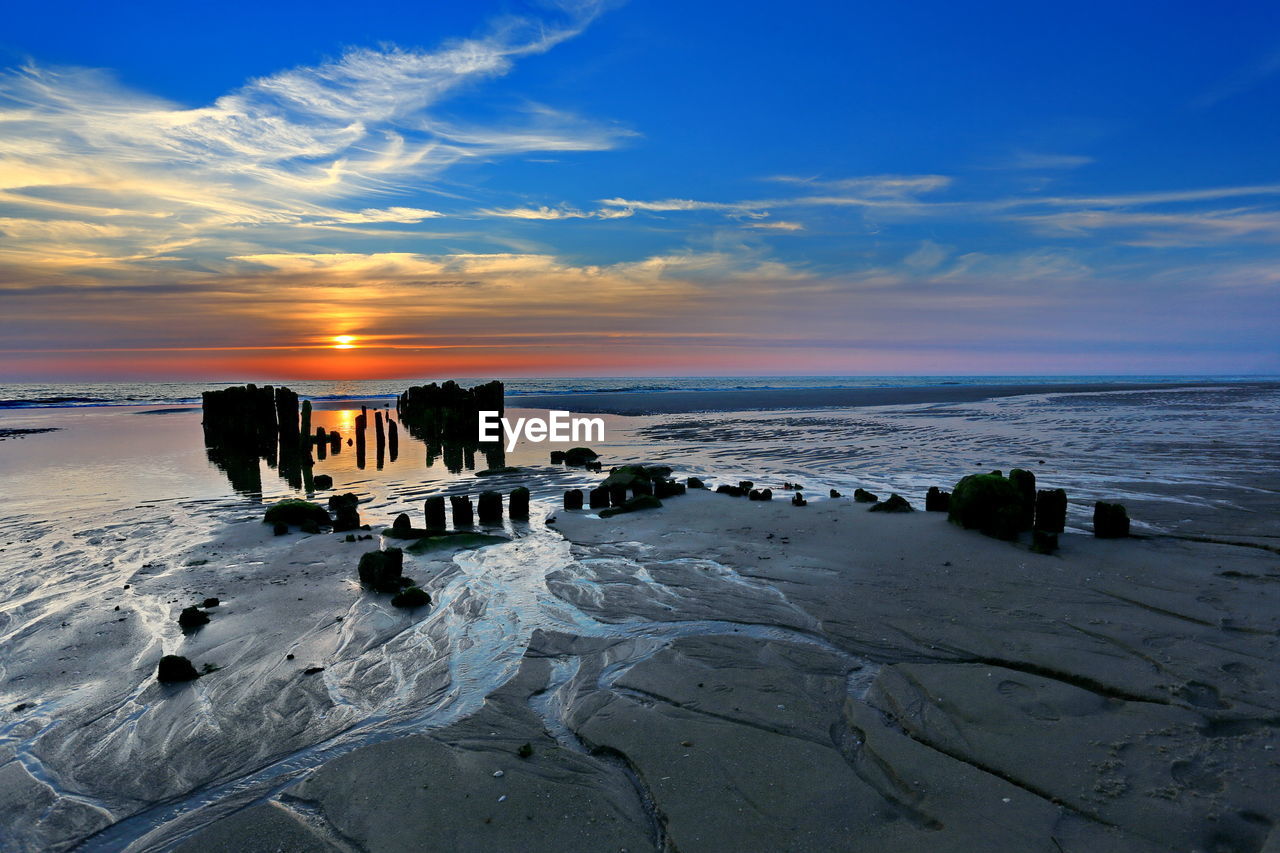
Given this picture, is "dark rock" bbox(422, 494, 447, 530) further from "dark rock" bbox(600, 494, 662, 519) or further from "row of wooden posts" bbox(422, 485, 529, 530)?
"dark rock" bbox(600, 494, 662, 519)

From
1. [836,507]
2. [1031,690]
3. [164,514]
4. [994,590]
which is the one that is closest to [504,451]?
[164,514]

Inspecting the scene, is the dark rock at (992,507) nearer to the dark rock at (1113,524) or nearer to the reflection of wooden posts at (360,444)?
the dark rock at (1113,524)

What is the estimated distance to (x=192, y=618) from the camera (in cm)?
788

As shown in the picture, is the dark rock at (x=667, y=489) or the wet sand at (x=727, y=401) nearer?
the dark rock at (x=667, y=489)

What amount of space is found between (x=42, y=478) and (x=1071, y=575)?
2635cm

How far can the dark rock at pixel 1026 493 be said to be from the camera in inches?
420

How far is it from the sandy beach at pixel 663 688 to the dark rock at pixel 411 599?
5.5 inches

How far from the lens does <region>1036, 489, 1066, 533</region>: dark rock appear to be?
1050cm

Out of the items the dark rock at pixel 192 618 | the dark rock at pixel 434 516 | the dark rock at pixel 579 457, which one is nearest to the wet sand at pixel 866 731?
the dark rock at pixel 192 618

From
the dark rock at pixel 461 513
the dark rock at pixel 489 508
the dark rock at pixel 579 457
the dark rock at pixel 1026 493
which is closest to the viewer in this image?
the dark rock at pixel 1026 493

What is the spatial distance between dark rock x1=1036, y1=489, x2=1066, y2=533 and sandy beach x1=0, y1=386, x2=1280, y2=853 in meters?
0.74

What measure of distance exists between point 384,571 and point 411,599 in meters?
0.83

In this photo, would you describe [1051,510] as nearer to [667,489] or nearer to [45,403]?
[667,489]

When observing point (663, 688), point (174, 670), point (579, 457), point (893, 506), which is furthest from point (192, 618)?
point (579, 457)
